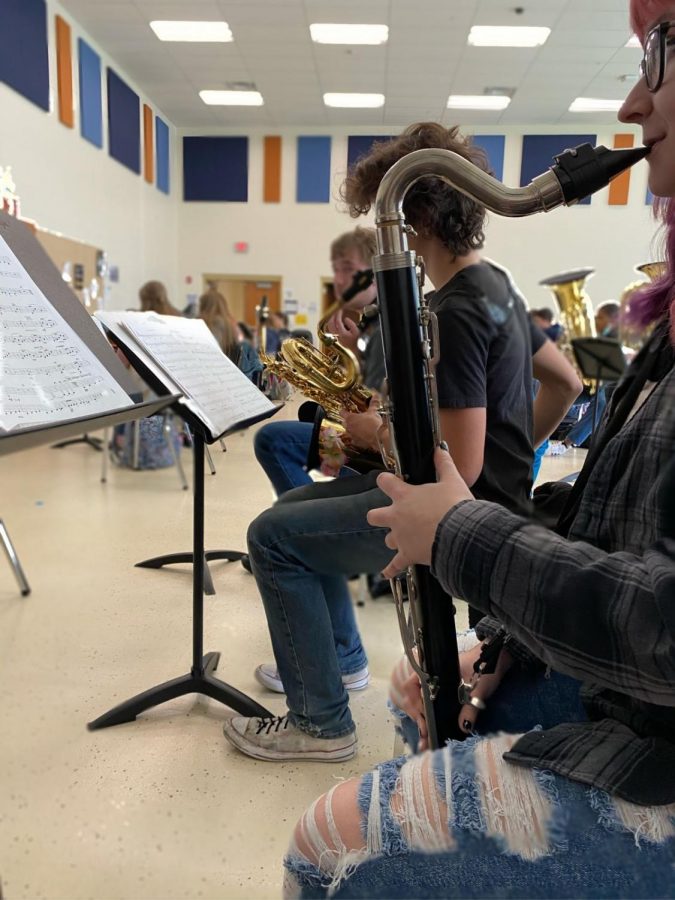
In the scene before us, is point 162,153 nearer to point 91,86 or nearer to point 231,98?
point 231,98

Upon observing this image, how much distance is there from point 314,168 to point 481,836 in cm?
75

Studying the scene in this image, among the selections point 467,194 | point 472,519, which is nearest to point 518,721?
point 472,519

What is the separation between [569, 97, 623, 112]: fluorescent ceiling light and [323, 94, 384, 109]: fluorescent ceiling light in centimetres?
22

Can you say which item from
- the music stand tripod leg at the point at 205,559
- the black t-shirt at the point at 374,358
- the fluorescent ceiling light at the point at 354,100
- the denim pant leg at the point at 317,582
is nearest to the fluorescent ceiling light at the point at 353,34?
the fluorescent ceiling light at the point at 354,100

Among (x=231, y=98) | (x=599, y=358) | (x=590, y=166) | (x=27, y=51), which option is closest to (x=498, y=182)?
(x=590, y=166)

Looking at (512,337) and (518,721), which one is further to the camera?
(518,721)

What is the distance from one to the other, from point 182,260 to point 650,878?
843mm

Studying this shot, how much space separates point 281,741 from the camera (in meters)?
0.86

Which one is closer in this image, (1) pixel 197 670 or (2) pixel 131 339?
(2) pixel 131 339

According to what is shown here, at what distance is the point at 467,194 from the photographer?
19.2 inches

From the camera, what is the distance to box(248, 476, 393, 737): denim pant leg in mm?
577

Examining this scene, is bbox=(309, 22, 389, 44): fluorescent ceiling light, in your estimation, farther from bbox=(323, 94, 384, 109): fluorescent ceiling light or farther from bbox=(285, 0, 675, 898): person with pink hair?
bbox=(285, 0, 675, 898): person with pink hair

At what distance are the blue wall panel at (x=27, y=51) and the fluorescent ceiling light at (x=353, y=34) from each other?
453 millimetres

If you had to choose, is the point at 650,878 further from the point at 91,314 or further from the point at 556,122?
the point at 91,314
